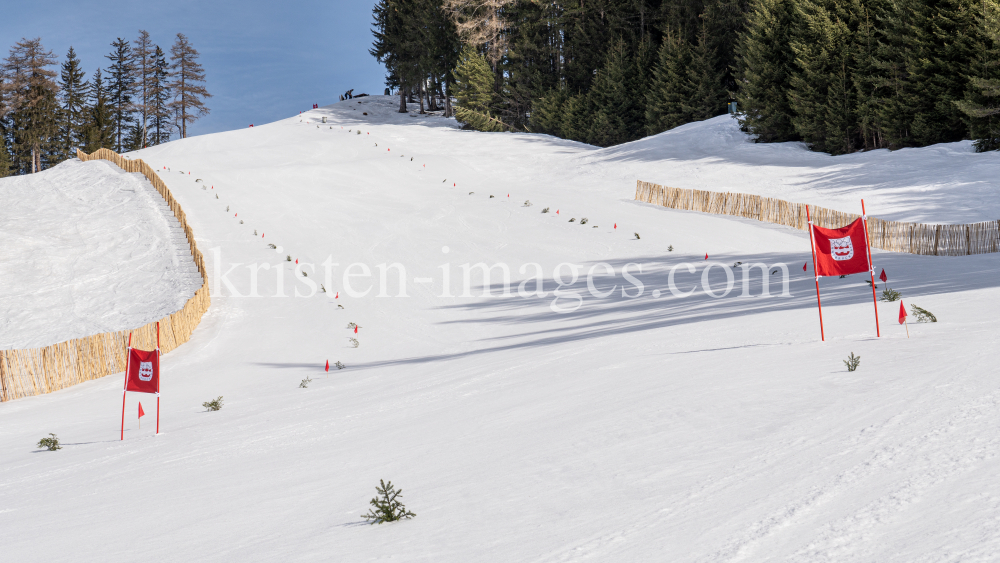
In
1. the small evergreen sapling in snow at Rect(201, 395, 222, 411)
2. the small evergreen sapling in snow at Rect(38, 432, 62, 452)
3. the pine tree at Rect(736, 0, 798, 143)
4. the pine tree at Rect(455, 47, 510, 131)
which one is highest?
the pine tree at Rect(455, 47, 510, 131)

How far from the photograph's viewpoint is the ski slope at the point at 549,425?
163 inches

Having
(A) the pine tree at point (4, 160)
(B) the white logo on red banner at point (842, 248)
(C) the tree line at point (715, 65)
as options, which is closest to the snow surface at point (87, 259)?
(B) the white logo on red banner at point (842, 248)

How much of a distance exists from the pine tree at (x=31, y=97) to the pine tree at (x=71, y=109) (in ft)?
10.5

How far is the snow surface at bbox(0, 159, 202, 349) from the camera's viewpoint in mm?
19375

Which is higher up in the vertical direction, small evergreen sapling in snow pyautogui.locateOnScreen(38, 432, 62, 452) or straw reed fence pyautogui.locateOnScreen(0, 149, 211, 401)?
straw reed fence pyautogui.locateOnScreen(0, 149, 211, 401)

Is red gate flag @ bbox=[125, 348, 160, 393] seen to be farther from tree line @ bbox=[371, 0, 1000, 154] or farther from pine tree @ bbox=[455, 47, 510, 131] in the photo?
pine tree @ bbox=[455, 47, 510, 131]

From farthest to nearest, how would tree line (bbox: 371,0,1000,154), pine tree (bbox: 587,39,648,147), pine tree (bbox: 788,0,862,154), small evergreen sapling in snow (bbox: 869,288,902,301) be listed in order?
pine tree (bbox: 587,39,648,147) < pine tree (bbox: 788,0,862,154) < tree line (bbox: 371,0,1000,154) < small evergreen sapling in snow (bbox: 869,288,902,301)

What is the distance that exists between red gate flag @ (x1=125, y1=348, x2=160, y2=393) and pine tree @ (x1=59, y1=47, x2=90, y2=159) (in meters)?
68.9

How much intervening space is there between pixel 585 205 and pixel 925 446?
2648cm

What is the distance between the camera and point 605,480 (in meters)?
5.03

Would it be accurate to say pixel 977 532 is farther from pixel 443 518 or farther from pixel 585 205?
pixel 585 205

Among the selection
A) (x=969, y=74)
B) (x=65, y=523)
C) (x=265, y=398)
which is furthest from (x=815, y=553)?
(x=969, y=74)

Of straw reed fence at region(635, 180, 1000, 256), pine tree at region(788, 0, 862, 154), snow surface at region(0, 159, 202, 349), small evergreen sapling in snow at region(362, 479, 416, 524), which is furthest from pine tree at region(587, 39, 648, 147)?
small evergreen sapling in snow at region(362, 479, 416, 524)

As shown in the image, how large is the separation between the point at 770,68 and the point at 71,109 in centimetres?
6786
